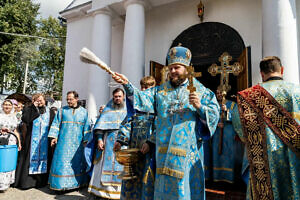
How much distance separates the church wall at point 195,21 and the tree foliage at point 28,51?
8.77 metres

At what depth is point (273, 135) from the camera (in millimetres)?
2107

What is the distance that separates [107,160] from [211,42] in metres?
4.78

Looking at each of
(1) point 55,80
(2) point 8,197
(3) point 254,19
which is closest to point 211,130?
(2) point 8,197

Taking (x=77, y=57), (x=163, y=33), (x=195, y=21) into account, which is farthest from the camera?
(x=77, y=57)

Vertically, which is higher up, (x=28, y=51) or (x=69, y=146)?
(x=28, y=51)

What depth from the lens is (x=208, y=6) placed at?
7070 millimetres

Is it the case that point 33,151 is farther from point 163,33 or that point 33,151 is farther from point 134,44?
point 163,33

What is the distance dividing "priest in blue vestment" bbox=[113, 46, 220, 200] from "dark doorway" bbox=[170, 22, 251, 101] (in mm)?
4609

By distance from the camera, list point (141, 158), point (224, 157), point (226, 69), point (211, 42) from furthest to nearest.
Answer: point (211, 42) < point (226, 69) < point (224, 157) < point (141, 158)

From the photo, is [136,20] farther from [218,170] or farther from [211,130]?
[211,130]

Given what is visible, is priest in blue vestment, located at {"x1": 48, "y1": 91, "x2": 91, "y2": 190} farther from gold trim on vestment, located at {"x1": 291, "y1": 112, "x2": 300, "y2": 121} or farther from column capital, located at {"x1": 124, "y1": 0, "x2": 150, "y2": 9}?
column capital, located at {"x1": 124, "y1": 0, "x2": 150, "y2": 9}

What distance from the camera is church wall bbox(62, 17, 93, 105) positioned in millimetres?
8719

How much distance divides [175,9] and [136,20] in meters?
1.66

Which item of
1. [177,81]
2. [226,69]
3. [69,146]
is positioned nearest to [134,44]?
[226,69]
